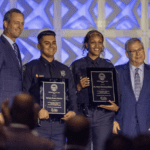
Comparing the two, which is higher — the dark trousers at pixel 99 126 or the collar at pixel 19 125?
the collar at pixel 19 125

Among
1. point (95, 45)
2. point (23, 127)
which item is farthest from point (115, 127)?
point (23, 127)

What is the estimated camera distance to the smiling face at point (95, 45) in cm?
458

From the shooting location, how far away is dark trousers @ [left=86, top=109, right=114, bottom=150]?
4.33 m

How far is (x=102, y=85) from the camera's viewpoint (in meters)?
4.47

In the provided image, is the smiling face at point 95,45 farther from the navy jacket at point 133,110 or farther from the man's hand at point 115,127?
the man's hand at point 115,127

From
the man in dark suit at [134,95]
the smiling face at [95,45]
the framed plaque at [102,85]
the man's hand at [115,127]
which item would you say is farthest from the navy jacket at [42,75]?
the man in dark suit at [134,95]

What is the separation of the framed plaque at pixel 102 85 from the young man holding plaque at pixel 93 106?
0.06 metres

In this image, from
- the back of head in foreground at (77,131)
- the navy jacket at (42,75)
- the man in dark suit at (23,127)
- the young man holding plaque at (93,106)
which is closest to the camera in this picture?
the back of head in foreground at (77,131)

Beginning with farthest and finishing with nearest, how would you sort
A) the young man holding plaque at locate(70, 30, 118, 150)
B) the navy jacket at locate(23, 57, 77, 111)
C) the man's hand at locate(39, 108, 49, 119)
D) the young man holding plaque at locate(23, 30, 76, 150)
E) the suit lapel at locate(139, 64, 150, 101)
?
the suit lapel at locate(139, 64, 150, 101), the young man holding plaque at locate(70, 30, 118, 150), the navy jacket at locate(23, 57, 77, 111), the young man holding plaque at locate(23, 30, 76, 150), the man's hand at locate(39, 108, 49, 119)

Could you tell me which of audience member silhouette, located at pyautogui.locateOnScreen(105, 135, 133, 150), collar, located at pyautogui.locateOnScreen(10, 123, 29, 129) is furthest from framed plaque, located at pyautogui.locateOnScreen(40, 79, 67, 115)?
audience member silhouette, located at pyautogui.locateOnScreen(105, 135, 133, 150)

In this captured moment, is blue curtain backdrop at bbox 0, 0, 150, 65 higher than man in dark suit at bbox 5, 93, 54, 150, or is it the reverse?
blue curtain backdrop at bbox 0, 0, 150, 65

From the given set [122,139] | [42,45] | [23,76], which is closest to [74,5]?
[42,45]

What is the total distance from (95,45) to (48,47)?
2.08ft

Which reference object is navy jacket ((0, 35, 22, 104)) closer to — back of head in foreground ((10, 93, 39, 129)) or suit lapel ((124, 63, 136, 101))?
suit lapel ((124, 63, 136, 101))
